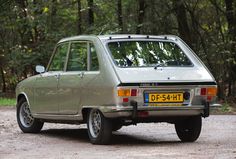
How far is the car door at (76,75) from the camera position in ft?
31.0

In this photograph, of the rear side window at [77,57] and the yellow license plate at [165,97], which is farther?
the rear side window at [77,57]

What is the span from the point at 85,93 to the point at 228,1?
14320 millimetres

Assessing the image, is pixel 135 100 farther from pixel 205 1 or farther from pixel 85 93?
pixel 205 1

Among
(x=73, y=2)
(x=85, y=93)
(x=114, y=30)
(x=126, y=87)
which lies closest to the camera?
(x=126, y=87)

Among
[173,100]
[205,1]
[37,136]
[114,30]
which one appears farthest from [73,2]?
[173,100]

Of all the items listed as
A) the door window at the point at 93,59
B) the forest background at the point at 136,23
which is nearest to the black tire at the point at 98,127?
the door window at the point at 93,59

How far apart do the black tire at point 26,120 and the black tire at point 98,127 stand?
7.44 ft

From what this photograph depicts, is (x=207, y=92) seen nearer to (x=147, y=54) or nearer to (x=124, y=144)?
(x=147, y=54)

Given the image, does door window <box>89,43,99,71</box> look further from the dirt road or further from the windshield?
the dirt road

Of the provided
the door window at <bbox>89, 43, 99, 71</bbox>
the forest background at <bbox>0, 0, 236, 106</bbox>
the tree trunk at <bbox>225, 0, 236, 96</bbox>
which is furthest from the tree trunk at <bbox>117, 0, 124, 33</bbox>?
the door window at <bbox>89, 43, 99, 71</bbox>

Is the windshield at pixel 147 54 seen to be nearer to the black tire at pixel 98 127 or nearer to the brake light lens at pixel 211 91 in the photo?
the brake light lens at pixel 211 91

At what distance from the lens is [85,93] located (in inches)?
368

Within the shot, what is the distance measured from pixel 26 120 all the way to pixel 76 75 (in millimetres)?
2375

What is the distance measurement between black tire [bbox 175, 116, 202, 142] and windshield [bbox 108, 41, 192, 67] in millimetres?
949
